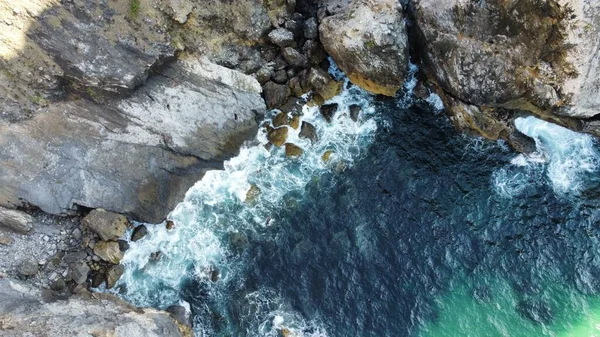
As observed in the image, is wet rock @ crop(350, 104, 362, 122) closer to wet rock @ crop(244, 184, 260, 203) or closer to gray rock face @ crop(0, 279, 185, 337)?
wet rock @ crop(244, 184, 260, 203)

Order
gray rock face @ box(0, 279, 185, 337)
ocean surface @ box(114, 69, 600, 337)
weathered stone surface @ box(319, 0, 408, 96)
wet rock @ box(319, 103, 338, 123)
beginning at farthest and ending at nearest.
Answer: wet rock @ box(319, 103, 338, 123), weathered stone surface @ box(319, 0, 408, 96), ocean surface @ box(114, 69, 600, 337), gray rock face @ box(0, 279, 185, 337)

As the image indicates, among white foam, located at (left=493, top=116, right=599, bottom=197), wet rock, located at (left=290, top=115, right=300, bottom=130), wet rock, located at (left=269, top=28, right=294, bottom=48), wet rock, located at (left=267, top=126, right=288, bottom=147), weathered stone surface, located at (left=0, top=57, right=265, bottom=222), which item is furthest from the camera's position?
wet rock, located at (left=290, top=115, right=300, bottom=130)

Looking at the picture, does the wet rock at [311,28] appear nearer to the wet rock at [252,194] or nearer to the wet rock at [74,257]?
the wet rock at [252,194]

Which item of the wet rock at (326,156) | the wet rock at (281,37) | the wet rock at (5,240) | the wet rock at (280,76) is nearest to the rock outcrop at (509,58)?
the wet rock at (281,37)

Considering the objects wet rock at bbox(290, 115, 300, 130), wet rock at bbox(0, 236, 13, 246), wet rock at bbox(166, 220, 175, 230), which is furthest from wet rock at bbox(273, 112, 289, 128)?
wet rock at bbox(0, 236, 13, 246)

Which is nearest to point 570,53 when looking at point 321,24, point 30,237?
point 321,24

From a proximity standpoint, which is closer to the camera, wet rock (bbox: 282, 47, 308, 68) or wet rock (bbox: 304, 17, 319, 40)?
wet rock (bbox: 282, 47, 308, 68)

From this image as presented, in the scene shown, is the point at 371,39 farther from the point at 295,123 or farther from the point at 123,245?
the point at 123,245
